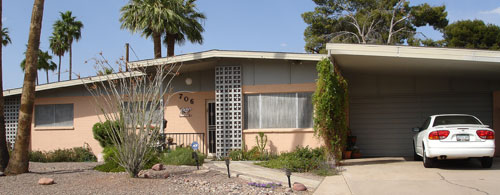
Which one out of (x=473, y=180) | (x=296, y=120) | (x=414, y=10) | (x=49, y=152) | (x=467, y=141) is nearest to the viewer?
(x=473, y=180)

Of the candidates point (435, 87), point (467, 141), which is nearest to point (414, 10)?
point (435, 87)

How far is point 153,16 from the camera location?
20188 millimetres

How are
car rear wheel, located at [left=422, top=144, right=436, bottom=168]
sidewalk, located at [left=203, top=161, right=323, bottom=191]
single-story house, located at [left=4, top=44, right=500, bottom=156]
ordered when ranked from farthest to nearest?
single-story house, located at [left=4, top=44, right=500, bottom=156], car rear wheel, located at [left=422, top=144, right=436, bottom=168], sidewalk, located at [left=203, top=161, right=323, bottom=191]

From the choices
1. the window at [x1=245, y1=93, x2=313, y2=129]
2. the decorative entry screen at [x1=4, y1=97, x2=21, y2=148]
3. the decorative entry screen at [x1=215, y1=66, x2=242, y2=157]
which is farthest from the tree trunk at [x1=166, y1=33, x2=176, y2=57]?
the window at [x1=245, y1=93, x2=313, y2=129]

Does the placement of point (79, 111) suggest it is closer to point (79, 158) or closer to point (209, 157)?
point (79, 158)

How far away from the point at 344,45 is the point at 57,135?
1127 cm

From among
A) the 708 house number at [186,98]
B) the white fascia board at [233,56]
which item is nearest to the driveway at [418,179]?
the white fascia board at [233,56]

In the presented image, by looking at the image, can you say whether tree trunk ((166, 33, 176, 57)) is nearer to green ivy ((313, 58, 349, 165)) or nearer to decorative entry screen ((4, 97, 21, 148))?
decorative entry screen ((4, 97, 21, 148))

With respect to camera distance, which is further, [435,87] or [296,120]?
[435,87]

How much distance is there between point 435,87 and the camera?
1462cm

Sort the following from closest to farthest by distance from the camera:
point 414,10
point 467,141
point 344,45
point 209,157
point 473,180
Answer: point 473,180, point 467,141, point 344,45, point 209,157, point 414,10

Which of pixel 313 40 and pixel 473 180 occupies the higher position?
pixel 313 40

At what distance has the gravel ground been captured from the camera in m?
7.78

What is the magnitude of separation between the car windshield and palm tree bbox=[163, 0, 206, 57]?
13447 millimetres
